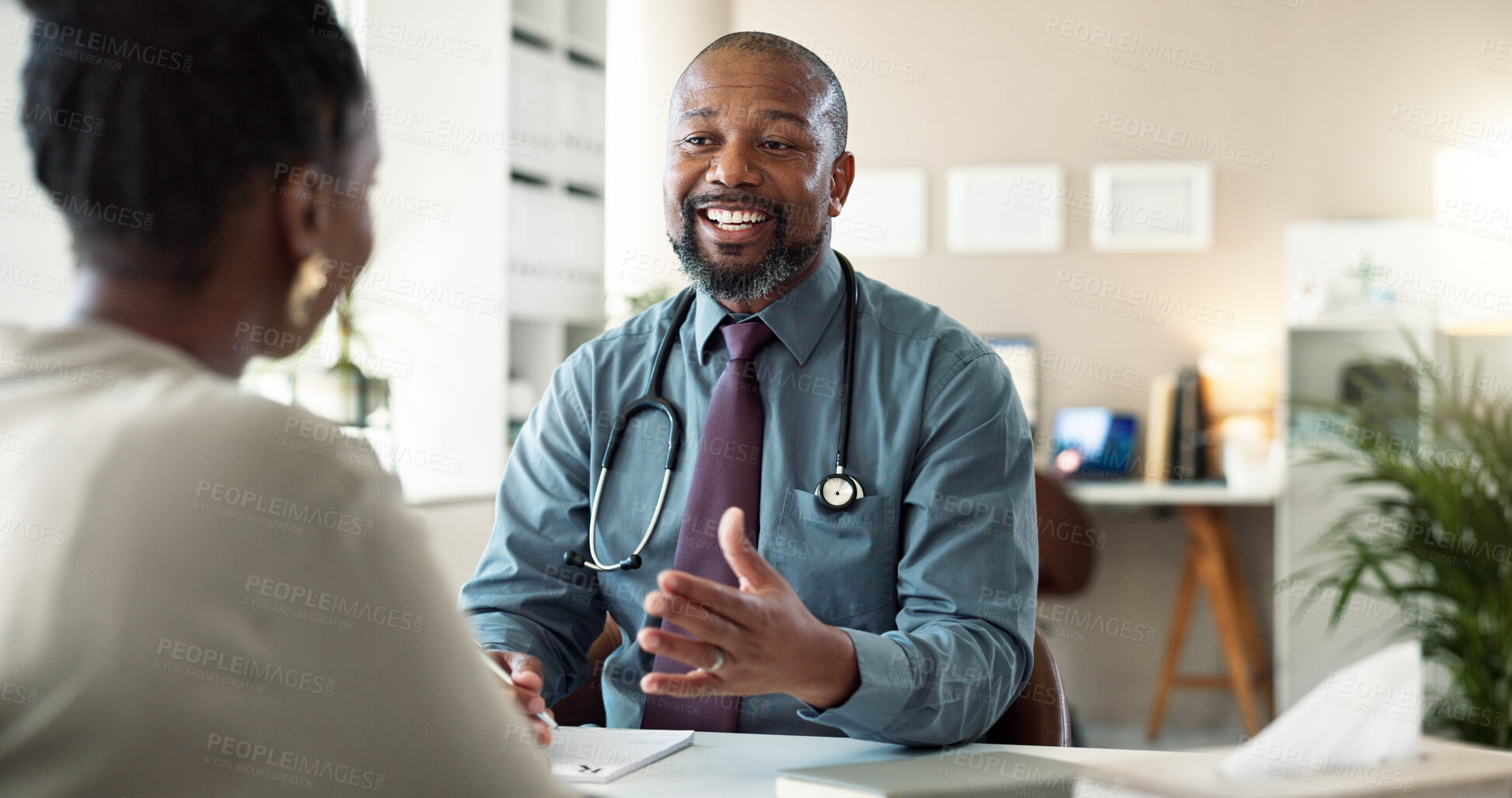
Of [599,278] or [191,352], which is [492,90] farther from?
[191,352]

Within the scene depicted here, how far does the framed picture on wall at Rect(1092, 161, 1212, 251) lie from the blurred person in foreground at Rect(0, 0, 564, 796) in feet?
13.5

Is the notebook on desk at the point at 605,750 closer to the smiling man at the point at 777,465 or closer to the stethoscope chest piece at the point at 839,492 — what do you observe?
the smiling man at the point at 777,465

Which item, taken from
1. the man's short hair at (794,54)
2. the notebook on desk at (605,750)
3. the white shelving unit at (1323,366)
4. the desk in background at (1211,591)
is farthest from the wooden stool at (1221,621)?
the notebook on desk at (605,750)

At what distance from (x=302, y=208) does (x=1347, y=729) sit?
726 mm

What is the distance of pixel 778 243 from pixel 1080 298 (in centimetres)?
306

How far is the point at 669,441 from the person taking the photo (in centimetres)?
153

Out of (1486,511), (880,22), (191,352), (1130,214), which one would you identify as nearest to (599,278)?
(880,22)

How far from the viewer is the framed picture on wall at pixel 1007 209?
14.6 feet

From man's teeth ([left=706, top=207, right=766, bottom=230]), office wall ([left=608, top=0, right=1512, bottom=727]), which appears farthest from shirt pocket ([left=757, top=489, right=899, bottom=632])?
office wall ([left=608, top=0, right=1512, bottom=727])

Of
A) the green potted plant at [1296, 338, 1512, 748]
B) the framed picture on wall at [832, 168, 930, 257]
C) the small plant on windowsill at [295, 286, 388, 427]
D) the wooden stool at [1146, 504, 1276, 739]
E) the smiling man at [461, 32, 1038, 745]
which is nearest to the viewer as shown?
the smiling man at [461, 32, 1038, 745]

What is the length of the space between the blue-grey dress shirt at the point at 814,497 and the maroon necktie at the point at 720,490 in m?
0.02

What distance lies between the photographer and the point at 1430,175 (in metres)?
4.11

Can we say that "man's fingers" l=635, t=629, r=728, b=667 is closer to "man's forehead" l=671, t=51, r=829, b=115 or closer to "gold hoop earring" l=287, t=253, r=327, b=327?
"gold hoop earring" l=287, t=253, r=327, b=327

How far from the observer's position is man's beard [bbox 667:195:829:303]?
1.61 metres
